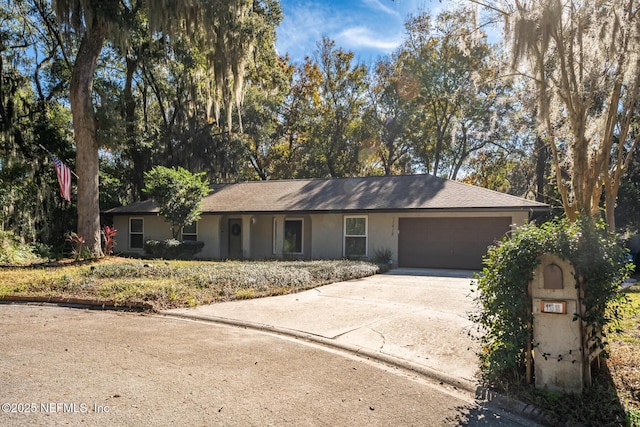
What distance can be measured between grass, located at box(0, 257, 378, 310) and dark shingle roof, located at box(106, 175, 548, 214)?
5603mm

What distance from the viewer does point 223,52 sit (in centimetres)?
1470

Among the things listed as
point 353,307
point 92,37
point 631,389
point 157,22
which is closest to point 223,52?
point 157,22

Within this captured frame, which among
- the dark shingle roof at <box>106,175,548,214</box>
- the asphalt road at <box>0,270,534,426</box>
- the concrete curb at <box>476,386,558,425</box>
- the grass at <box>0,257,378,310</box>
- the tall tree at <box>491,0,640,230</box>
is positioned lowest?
the concrete curb at <box>476,386,558,425</box>

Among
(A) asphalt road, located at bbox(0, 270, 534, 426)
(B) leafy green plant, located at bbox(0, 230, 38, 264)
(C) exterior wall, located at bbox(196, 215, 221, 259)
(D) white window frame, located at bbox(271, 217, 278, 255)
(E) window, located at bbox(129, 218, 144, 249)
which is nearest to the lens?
(A) asphalt road, located at bbox(0, 270, 534, 426)

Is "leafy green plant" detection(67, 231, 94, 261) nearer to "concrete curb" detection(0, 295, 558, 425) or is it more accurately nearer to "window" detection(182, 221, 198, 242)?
"concrete curb" detection(0, 295, 558, 425)

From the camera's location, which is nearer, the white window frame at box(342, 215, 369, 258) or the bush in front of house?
the white window frame at box(342, 215, 369, 258)

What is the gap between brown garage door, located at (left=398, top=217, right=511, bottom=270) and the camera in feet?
47.8

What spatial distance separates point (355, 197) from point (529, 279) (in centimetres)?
1352

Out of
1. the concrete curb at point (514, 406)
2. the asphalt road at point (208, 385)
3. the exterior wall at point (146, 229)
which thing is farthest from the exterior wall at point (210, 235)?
the concrete curb at point (514, 406)

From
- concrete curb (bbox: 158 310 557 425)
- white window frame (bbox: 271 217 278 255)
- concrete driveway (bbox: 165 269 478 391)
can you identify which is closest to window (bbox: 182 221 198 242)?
white window frame (bbox: 271 217 278 255)

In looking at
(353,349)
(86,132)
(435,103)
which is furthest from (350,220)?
(435,103)

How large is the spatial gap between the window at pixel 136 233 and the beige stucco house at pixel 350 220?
0.05 metres

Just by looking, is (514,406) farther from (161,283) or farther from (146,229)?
(146,229)

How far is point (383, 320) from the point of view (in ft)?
20.8
